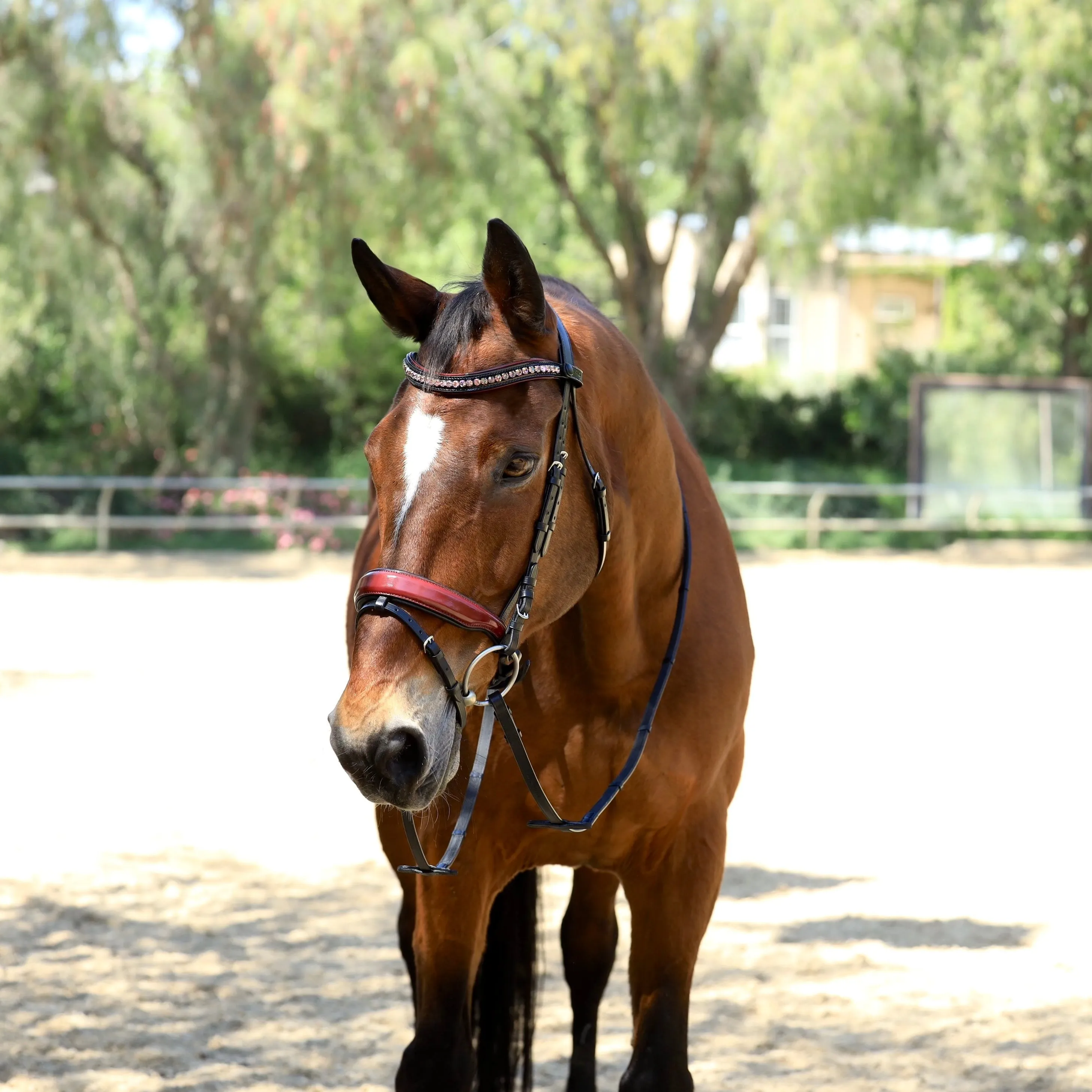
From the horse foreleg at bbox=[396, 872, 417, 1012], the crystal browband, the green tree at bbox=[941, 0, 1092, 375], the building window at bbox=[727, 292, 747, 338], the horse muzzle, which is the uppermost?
the building window at bbox=[727, 292, 747, 338]

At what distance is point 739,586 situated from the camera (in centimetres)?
304

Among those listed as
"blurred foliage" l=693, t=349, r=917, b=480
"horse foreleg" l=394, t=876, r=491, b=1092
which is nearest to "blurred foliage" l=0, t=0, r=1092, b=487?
"blurred foliage" l=693, t=349, r=917, b=480

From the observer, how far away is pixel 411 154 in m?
16.8

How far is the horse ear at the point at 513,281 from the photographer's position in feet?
6.99

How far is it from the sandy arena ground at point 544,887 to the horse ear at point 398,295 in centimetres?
211

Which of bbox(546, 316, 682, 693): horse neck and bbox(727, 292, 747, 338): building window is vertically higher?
bbox(727, 292, 747, 338): building window

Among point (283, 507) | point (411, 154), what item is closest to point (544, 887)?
point (411, 154)

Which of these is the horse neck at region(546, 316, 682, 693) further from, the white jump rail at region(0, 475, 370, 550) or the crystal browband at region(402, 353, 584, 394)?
the white jump rail at region(0, 475, 370, 550)

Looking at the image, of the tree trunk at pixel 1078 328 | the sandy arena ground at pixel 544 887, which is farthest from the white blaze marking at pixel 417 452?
the tree trunk at pixel 1078 328

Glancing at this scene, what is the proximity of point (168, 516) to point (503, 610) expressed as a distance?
56.6ft

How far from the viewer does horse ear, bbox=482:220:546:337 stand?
2.13 meters

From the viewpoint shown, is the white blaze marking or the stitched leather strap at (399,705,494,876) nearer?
the white blaze marking

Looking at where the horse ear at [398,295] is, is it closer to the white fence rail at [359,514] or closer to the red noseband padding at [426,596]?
the red noseband padding at [426,596]

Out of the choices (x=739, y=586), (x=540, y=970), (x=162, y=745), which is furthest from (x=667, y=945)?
(x=162, y=745)
